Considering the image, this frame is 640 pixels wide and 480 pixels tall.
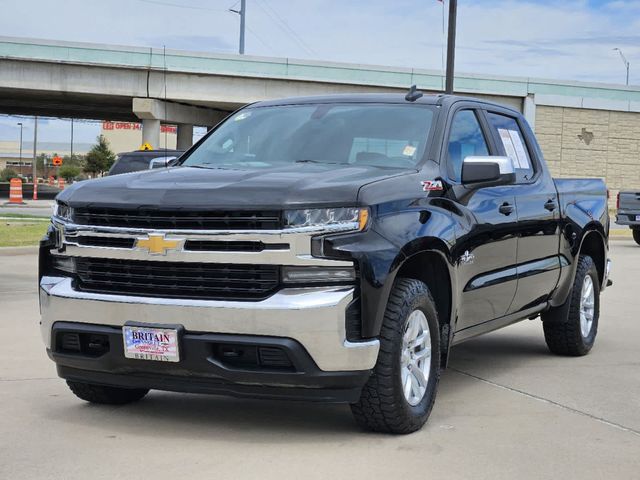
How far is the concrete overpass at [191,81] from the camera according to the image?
4425 centimetres

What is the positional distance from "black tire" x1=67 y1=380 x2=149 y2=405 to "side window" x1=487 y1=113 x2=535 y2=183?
3098mm

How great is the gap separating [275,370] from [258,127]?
→ 225 cm

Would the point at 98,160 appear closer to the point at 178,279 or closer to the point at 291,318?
the point at 178,279

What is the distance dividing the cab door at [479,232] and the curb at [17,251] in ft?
40.1

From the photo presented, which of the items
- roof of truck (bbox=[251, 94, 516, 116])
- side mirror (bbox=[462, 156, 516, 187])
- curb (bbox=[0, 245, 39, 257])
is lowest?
curb (bbox=[0, 245, 39, 257])

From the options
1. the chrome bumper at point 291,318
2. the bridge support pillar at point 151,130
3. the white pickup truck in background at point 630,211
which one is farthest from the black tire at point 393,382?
the bridge support pillar at point 151,130

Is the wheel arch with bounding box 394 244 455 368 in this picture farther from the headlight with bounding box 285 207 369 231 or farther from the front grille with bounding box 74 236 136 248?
the front grille with bounding box 74 236 136 248

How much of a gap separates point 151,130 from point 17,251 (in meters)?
31.6

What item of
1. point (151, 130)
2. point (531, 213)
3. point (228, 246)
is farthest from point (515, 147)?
point (151, 130)

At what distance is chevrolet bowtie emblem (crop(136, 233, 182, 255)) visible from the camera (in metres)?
5.21

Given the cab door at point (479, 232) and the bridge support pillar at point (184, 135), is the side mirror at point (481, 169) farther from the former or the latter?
the bridge support pillar at point (184, 135)

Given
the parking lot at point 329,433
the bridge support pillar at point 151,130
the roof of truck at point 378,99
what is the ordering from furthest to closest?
1. the bridge support pillar at point 151,130
2. the roof of truck at point 378,99
3. the parking lot at point 329,433

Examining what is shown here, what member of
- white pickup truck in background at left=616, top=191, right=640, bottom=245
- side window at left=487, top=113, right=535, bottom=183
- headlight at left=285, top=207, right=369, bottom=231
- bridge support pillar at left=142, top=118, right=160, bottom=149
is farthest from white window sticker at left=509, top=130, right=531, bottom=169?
bridge support pillar at left=142, top=118, right=160, bottom=149

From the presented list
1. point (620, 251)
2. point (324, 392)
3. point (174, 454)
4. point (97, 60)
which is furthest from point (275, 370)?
point (97, 60)
